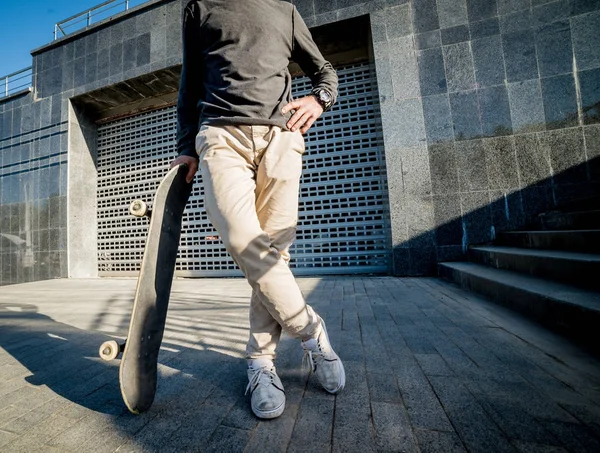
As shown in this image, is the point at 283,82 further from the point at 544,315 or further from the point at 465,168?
the point at 465,168

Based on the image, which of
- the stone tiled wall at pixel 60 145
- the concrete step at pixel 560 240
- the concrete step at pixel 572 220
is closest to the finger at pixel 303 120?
the concrete step at pixel 560 240

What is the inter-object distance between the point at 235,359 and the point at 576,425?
1.70m

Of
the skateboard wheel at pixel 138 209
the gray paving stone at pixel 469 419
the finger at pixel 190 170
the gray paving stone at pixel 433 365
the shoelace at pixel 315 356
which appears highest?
the finger at pixel 190 170

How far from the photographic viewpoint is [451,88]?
504cm

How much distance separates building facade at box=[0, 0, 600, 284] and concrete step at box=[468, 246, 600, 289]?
1.32 meters

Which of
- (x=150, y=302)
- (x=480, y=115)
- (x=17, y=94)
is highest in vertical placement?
(x=17, y=94)

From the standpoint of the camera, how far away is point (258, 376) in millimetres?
1262

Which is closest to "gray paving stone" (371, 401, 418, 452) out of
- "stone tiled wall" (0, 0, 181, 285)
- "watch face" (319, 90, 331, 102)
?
"watch face" (319, 90, 331, 102)

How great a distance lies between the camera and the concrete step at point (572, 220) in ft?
9.73

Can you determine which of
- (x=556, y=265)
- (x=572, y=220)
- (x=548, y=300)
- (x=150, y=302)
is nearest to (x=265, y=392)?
(x=150, y=302)

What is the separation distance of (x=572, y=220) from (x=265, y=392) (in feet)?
14.3

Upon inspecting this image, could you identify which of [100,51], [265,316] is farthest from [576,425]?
[100,51]

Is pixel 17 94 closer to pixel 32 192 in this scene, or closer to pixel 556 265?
pixel 32 192

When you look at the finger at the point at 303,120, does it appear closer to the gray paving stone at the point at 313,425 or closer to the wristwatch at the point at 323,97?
the wristwatch at the point at 323,97
